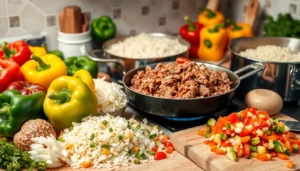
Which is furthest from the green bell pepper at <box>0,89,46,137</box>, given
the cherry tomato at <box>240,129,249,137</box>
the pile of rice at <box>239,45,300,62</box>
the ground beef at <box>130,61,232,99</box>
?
the pile of rice at <box>239,45,300,62</box>

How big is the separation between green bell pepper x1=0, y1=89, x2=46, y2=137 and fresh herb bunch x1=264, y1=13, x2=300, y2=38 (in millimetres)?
1242

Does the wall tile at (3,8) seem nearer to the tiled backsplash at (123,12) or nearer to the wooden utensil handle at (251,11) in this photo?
the tiled backsplash at (123,12)

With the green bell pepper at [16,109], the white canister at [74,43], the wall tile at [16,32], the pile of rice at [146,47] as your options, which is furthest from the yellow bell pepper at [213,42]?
the green bell pepper at [16,109]

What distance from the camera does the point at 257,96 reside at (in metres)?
1.71

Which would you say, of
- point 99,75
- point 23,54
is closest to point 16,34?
point 23,54

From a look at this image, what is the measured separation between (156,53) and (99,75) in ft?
0.91

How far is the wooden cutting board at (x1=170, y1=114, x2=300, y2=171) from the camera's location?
4.50 ft

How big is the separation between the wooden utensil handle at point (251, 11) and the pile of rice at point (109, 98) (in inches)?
41.2

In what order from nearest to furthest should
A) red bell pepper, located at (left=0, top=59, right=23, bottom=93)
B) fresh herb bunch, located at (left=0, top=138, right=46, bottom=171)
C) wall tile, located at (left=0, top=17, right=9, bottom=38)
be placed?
1. fresh herb bunch, located at (left=0, top=138, right=46, bottom=171)
2. red bell pepper, located at (left=0, top=59, right=23, bottom=93)
3. wall tile, located at (left=0, top=17, right=9, bottom=38)

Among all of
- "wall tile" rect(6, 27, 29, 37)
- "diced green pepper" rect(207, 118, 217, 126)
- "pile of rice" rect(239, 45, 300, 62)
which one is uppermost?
"wall tile" rect(6, 27, 29, 37)

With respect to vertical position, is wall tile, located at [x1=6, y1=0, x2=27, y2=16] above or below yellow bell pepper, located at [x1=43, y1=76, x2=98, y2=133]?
above

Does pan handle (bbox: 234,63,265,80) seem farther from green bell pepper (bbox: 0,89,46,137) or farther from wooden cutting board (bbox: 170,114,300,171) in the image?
green bell pepper (bbox: 0,89,46,137)

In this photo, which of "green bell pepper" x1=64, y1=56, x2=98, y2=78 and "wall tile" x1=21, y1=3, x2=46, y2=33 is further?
"wall tile" x1=21, y1=3, x2=46, y2=33

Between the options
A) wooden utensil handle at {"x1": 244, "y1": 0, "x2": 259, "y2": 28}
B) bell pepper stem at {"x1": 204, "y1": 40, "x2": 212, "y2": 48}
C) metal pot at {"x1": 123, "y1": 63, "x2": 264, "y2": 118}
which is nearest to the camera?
metal pot at {"x1": 123, "y1": 63, "x2": 264, "y2": 118}
